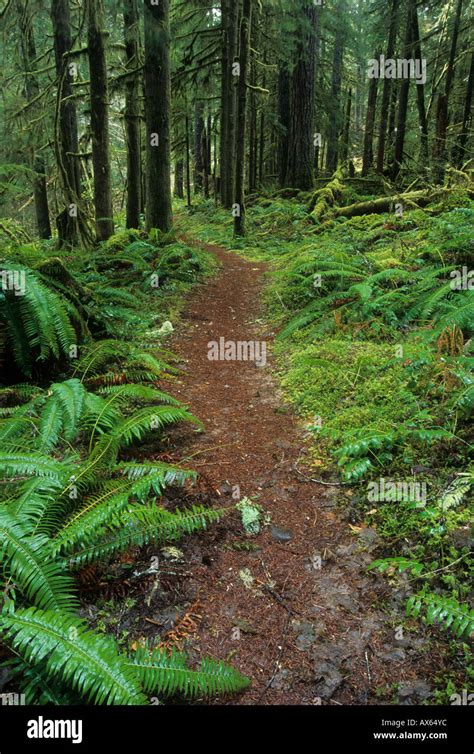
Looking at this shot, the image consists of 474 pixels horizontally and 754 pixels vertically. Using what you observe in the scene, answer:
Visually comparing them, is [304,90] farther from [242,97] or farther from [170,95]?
[170,95]

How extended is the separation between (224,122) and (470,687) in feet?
60.8

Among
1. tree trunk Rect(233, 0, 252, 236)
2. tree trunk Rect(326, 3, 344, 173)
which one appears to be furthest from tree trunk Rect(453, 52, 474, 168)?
Answer: tree trunk Rect(326, 3, 344, 173)

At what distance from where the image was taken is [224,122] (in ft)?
56.2

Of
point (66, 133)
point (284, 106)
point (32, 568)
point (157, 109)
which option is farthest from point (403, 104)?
point (32, 568)

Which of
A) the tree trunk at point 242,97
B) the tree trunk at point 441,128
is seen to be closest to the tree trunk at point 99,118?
the tree trunk at point 242,97

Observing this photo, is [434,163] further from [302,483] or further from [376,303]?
[302,483]

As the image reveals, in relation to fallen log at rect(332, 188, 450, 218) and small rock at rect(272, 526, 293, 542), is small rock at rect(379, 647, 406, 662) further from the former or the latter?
fallen log at rect(332, 188, 450, 218)

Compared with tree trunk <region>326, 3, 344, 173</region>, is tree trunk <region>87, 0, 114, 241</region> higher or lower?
lower

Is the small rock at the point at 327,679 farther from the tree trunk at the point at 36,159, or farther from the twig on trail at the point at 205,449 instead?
the tree trunk at the point at 36,159

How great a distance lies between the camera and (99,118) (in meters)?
9.85

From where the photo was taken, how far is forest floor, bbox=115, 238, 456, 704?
2287 millimetres

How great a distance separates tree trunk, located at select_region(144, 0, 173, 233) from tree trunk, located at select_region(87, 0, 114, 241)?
0.93 m

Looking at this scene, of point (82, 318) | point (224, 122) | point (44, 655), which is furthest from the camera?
point (224, 122)
